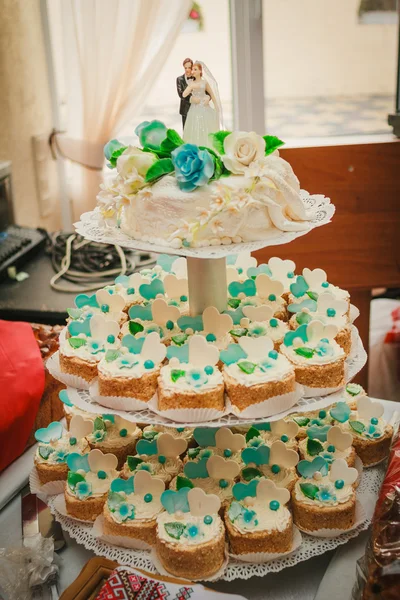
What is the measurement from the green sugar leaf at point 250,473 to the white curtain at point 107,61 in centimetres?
233

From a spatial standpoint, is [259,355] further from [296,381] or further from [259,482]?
[259,482]

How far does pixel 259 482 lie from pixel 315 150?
1722 mm

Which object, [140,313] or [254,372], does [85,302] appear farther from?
[254,372]

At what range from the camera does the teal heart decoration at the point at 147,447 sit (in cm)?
163

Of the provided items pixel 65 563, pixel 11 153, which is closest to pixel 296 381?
pixel 65 563

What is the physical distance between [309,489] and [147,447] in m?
0.40

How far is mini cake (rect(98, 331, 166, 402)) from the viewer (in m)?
1.40

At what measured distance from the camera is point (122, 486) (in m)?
1.52

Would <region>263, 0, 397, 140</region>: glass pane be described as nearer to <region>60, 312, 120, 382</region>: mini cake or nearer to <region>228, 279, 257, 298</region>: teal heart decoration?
<region>228, 279, 257, 298</region>: teal heart decoration

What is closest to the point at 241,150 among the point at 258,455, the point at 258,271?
the point at 258,271

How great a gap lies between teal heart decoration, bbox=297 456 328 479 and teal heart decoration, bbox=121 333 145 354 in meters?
0.46

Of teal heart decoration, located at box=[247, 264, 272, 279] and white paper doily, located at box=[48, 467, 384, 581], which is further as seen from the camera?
teal heart decoration, located at box=[247, 264, 272, 279]

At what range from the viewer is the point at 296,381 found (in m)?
1.44

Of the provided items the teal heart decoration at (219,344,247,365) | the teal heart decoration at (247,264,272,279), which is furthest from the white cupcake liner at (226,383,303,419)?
the teal heart decoration at (247,264,272,279)
